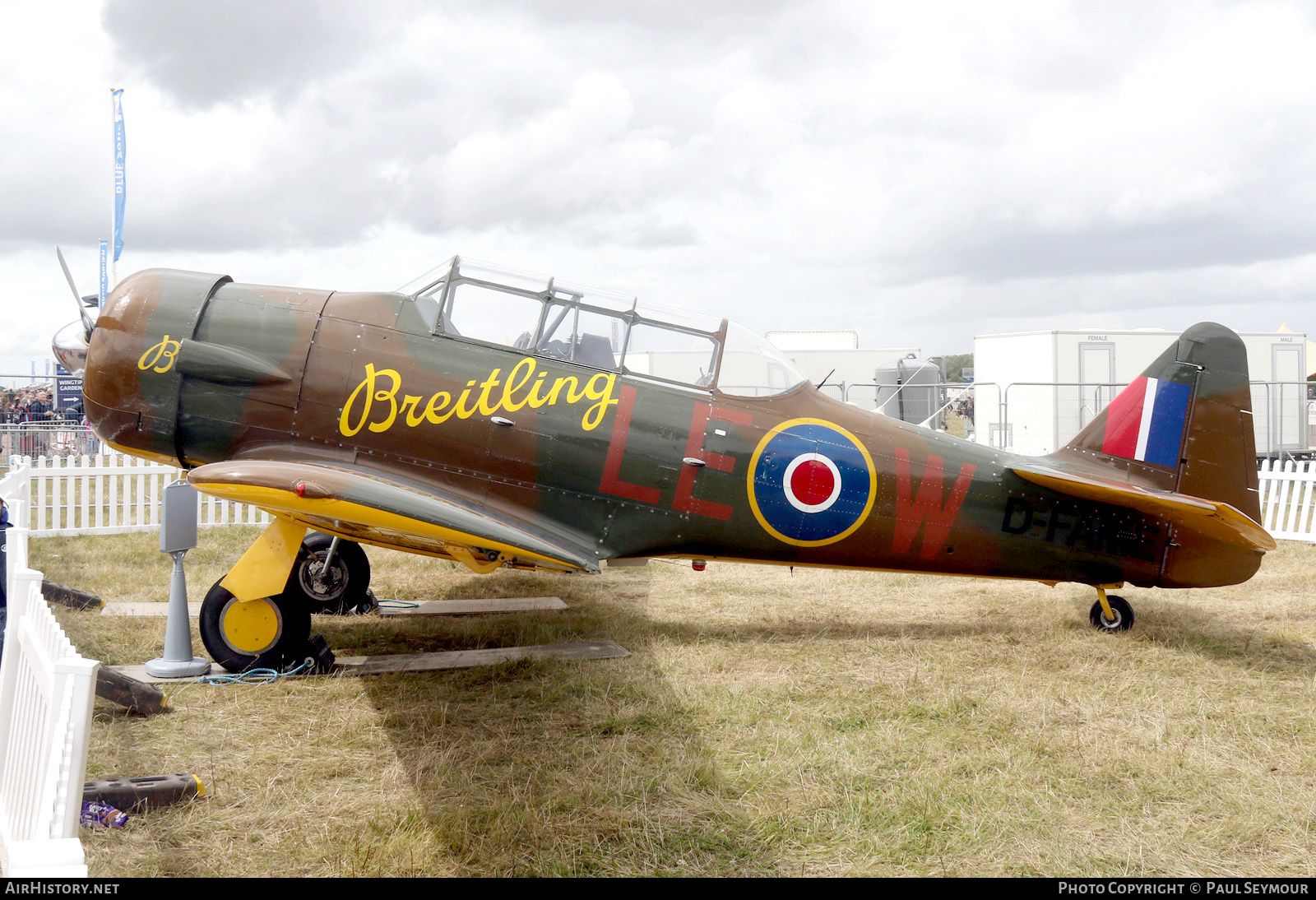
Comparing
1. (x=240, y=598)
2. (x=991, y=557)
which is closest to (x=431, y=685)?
(x=240, y=598)

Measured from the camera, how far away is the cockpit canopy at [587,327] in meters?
A: 5.55

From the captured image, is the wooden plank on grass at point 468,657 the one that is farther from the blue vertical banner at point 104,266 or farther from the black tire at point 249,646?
the blue vertical banner at point 104,266

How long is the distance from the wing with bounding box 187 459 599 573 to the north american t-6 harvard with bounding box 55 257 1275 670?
37 mm

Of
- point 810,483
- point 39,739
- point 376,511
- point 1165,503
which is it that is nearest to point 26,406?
point 376,511

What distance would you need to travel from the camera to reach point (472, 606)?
7441 millimetres

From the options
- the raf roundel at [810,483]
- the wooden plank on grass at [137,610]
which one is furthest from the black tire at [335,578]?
the raf roundel at [810,483]

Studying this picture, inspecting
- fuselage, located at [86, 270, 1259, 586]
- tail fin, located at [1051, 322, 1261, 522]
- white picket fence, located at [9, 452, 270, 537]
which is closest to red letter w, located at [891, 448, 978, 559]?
fuselage, located at [86, 270, 1259, 586]

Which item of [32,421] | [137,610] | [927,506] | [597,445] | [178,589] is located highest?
[32,421]

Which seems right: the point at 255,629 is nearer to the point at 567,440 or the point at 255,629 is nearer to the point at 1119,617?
the point at 567,440

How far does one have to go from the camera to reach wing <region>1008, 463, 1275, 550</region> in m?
5.37

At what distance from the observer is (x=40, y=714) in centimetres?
221

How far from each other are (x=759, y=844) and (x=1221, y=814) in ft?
Answer: 6.30

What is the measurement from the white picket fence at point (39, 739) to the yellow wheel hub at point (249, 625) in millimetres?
2412

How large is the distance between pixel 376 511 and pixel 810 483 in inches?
113
